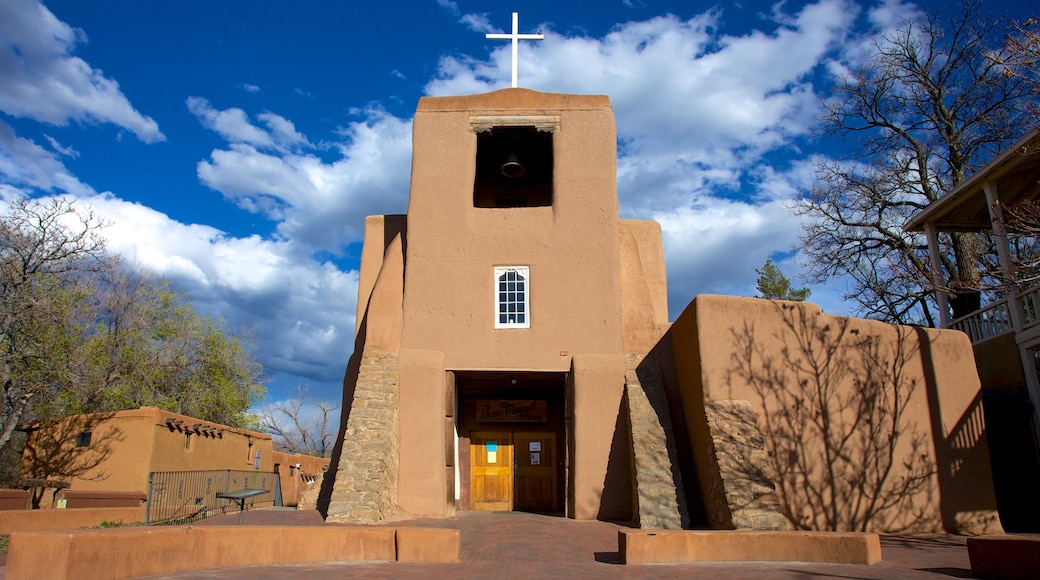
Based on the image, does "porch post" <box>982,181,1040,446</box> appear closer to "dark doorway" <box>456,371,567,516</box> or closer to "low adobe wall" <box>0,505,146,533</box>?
"dark doorway" <box>456,371,567,516</box>

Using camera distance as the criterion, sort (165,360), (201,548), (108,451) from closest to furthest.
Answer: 1. (201,548)
2. (108,451)
3. (165,360)

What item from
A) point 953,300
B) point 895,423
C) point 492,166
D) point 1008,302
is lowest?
point 895,423

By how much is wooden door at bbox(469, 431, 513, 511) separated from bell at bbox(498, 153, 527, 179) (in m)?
6.35

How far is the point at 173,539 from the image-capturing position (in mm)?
7980

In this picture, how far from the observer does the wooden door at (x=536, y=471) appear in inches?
652

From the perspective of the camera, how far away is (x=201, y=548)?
27.2 ft

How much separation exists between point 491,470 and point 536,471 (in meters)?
1.09

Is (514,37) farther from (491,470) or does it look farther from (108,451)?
(108,451)

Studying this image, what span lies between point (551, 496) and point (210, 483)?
8164mm

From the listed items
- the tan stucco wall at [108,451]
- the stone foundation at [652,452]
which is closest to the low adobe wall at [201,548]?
the stone foundation at [652,452]

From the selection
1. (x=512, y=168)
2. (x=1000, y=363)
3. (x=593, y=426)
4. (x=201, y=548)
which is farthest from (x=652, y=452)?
(x=1000, y=363)

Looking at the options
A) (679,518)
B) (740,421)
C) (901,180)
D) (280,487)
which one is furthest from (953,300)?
(280,487)

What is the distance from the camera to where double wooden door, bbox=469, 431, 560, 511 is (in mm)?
16500

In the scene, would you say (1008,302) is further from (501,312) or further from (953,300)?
(501,312)
